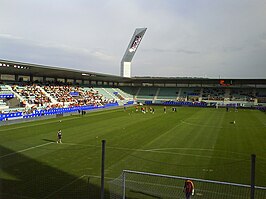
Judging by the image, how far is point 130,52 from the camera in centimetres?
8644

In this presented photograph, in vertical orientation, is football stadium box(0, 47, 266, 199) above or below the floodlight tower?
below

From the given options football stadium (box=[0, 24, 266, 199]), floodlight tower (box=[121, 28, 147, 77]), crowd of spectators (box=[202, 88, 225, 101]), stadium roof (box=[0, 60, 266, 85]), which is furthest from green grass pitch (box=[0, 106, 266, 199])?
floodlight tower (box=[121, 28, 147, 77])

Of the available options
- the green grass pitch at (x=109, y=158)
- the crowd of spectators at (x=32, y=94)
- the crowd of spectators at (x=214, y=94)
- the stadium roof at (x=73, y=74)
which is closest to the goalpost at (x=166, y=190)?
the green grass pitch at (x=109, y=158)

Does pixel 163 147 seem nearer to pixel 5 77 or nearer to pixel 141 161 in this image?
pixel 141 161

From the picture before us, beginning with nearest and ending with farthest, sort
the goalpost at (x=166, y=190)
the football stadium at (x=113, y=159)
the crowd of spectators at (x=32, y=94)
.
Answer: the goalpost at (x=166, y=190), the football stadium at (x=113, y=159), the crowd of spectators at (x=32, y=94)

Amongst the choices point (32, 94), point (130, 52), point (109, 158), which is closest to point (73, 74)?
point (32, 94)

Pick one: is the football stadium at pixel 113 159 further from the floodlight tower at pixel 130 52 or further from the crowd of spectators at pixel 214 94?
the crowd of spectators at pixel 214 94

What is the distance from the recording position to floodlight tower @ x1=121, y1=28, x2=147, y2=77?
276ft

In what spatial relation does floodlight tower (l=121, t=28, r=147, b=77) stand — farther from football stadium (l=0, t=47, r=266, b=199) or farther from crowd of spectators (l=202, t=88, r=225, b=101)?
football stadium (l=0, t=47, r=266, b=199)

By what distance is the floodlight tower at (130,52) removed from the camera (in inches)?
3312

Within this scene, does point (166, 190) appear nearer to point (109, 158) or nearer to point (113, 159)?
point (113, 159)

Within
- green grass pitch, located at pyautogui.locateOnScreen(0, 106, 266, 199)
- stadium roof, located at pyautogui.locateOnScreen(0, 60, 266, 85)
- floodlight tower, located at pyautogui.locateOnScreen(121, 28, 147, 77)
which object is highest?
floodlight tower, located at pyautogui.locateOnScreen(121, 28, 147, 77)

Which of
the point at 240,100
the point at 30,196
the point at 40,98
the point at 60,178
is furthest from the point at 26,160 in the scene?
the point at 240,100

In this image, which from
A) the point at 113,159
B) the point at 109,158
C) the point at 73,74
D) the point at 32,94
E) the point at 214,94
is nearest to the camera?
the point at 113,159
